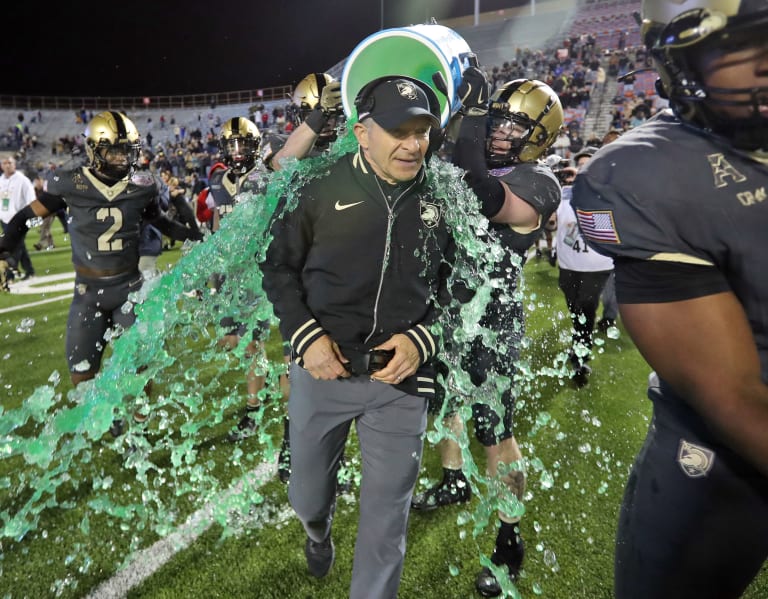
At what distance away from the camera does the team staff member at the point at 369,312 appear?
2.04 meters

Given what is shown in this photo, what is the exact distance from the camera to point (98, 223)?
3832 millimetres

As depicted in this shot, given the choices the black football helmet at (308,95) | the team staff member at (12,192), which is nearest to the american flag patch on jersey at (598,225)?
the black football helmet at (308,95)

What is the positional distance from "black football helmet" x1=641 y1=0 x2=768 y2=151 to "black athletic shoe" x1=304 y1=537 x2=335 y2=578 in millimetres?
2353

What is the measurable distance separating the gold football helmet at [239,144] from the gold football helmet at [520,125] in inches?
114

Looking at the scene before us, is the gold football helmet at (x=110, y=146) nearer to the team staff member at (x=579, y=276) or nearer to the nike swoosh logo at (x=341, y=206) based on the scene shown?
A: the nike swoosh logo at (x=341, y=206)

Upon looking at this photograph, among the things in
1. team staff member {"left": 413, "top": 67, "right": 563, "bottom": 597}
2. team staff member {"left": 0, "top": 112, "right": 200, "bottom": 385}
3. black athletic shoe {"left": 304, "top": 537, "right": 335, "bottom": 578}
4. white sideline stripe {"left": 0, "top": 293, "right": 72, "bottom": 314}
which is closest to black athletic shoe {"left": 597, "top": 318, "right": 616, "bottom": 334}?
team staff member {"left": 413, "top": 67, "right": 563, "bottom": 597}

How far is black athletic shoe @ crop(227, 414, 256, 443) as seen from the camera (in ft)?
13.0

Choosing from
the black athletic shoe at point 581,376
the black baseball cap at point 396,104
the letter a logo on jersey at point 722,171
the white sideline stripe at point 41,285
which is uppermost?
the black baseball cap at point 396,104

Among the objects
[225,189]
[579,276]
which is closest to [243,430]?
[225,189]

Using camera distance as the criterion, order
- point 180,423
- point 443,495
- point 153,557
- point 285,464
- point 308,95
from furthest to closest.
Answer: point 180,423 < point 308,95 < point 285,464 < point 443,495 < point 153,557

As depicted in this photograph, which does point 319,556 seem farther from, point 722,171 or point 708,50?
point 708,50

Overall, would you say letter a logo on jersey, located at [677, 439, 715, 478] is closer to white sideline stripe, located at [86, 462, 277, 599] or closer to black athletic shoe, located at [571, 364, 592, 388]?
white sideline stripe, located at [86, 462, 277, 599]

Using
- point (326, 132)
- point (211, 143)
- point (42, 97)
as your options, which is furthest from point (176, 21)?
point (326, 132)

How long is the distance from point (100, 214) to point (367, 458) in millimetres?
3023
